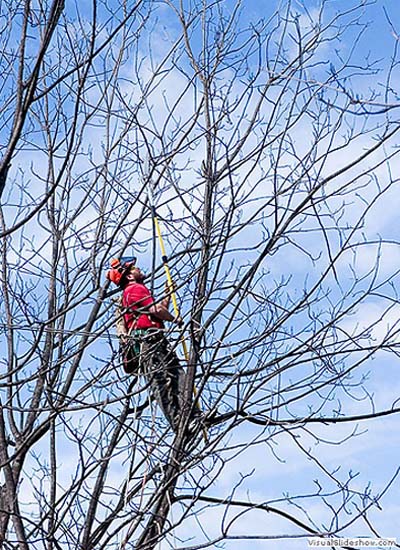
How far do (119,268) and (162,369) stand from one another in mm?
1062

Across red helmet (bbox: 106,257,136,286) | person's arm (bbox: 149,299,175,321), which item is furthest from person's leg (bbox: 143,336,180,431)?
red helmet (bbox: 106,257,136,286)

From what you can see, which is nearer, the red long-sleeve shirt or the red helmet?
the red long-sleeve shirt

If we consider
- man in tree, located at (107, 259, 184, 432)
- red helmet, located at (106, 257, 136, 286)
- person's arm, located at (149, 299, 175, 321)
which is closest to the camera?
man in tree, located at (107, 259, 184, 432)

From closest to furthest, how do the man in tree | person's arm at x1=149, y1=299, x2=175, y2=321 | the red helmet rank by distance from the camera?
the man in tree, person's arm at x1=149, y1=299, x2=175, y2=321, the red helmet

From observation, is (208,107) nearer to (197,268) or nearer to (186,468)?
(197,268)

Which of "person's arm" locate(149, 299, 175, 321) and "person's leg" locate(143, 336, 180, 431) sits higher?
"person's arm" locate(149, 299, 175, 321)

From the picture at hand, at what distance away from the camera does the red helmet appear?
5.50 metres

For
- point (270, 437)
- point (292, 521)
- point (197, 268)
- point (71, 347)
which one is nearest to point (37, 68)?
point (197, 268)

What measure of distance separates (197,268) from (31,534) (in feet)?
5.90

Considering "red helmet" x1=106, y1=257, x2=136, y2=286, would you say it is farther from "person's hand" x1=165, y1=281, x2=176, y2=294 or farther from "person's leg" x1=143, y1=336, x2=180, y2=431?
"person's leg" x1=143, y1=336, x2=180, y2=431

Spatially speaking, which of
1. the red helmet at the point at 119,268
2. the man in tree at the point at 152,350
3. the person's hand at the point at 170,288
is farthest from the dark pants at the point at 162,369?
the red helmet at the point at 119,268

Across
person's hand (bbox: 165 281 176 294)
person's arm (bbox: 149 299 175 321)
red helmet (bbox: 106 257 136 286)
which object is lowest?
person's arm (bbox: 149 299 175 321)

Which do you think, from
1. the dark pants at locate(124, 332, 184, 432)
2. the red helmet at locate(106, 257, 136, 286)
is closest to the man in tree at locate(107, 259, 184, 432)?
the dark pants at locate(124, 332, 184, 432)

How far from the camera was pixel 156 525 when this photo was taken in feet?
15.5
